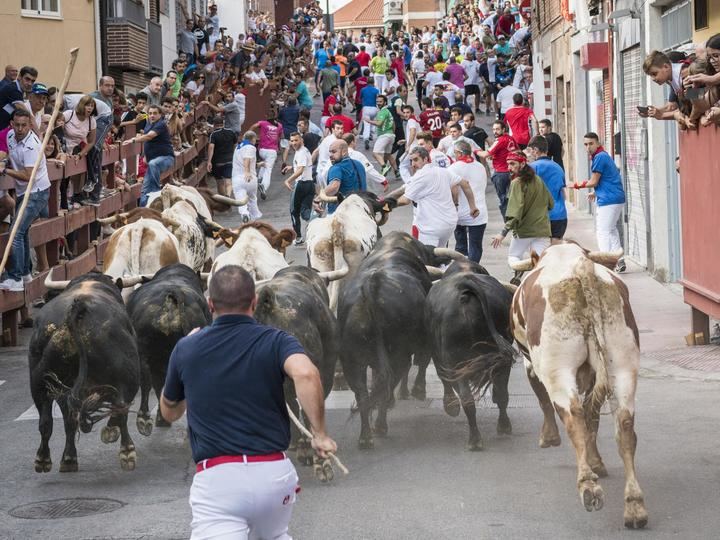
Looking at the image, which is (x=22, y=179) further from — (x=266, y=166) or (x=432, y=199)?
(x=266, y=166)

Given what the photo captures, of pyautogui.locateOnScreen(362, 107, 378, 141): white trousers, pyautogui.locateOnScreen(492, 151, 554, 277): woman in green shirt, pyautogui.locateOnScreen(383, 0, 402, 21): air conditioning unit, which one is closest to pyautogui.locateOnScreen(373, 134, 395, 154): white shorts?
pyautogui.locateOnScreen(362, 107, 378, 141): white trousers

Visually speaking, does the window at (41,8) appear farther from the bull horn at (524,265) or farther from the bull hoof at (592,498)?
the bull hoof at (592,498)

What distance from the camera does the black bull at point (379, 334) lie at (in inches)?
396

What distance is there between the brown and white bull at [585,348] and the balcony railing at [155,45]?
26.8m

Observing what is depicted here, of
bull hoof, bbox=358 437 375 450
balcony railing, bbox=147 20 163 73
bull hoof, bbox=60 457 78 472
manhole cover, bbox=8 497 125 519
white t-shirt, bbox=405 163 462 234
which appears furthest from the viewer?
balcony railing, bbox=147 20 163 73

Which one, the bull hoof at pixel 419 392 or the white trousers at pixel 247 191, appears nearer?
the bull hoof at pixel 419 392

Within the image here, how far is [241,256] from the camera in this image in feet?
37.4

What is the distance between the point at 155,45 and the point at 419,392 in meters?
24.9

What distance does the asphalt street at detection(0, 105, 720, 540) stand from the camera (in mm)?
7766

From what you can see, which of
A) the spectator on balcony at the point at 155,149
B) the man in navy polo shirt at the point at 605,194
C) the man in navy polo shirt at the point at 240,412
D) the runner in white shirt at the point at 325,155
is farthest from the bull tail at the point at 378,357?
the spectator on balcony at the point at 155,149

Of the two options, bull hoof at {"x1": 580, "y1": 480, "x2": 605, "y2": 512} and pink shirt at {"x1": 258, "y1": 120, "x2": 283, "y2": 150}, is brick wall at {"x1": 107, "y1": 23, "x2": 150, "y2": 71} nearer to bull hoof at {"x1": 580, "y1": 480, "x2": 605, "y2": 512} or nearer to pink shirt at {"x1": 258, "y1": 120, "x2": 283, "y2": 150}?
pink shirt at {"x1": 258, "y1": 120, "x2": 283, "y2": 150}

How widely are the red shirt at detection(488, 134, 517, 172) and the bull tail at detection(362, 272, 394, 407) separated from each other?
473 inches

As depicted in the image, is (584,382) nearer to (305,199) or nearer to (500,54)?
(305,199)

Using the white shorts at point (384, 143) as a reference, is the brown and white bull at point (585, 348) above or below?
below
